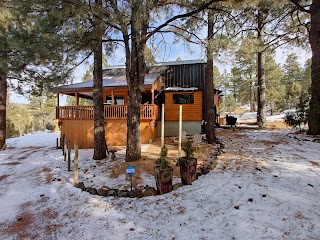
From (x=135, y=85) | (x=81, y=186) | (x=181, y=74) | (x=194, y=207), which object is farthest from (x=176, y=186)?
(x=181, y=74)

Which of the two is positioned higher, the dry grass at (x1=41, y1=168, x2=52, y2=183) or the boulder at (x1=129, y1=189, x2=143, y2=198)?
the boulder at (x1=129, y1=189, x2=143, y2=198)

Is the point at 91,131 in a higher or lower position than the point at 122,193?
higher

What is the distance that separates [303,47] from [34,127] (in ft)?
143

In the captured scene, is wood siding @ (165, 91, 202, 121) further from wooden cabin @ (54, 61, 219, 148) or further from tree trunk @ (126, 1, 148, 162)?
tree trunk @ (126, 1, 148, 162)

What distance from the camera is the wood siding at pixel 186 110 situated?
41.5 feet

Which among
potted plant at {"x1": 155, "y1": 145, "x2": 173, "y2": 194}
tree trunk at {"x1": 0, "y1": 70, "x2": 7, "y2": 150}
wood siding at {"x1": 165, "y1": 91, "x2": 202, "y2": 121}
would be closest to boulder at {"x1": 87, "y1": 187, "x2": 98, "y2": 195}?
potted plant at {"x1": 155, "y1": 145, "x2": 173, "y2": 194}

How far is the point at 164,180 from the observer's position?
441 centimetres

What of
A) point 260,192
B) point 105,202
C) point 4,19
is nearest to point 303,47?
point 260,192

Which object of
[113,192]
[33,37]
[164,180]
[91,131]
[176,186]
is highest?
[33,37]

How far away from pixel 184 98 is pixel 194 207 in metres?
9.73

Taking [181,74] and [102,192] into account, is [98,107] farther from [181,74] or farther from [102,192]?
[181,74]

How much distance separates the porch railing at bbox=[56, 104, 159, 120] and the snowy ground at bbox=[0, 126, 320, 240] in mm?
5167

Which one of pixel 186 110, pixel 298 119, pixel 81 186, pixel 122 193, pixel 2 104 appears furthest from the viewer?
pixel 186 110

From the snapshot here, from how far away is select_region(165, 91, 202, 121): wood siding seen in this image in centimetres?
1266
